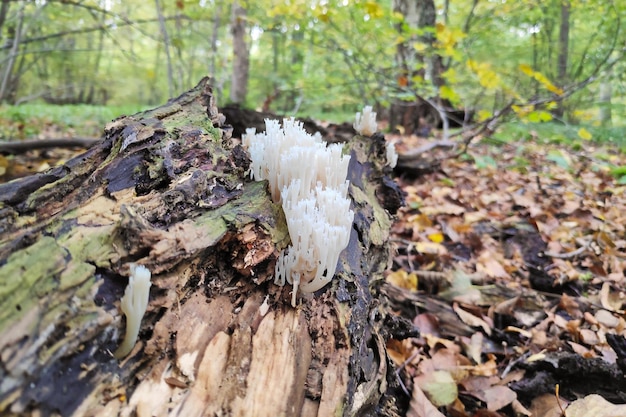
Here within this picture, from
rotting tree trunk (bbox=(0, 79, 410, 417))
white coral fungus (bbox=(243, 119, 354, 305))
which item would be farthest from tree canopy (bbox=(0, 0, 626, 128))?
rotting tree trunk (bbox=(0, 79, 410, 417))

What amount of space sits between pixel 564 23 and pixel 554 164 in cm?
839

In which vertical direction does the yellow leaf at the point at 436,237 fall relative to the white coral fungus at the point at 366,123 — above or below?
below

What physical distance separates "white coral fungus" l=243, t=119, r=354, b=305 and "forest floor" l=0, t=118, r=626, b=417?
971 mm

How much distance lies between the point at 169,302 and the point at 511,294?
2.47 m

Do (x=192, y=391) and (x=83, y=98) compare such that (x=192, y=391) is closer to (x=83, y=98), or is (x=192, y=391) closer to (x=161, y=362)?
(x=161, y=362)

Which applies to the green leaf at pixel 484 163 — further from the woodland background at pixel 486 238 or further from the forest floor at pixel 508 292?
the forest floor at pixel 508 292

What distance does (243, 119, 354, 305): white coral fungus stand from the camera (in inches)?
61.3

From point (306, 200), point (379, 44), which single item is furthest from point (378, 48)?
point (306, 200)

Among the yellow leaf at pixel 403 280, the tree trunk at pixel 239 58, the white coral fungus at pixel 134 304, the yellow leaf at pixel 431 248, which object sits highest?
the tree trunk at pixel 239 58

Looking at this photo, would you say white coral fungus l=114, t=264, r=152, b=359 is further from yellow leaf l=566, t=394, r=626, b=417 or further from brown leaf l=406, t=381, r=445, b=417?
yellow leaf l=566, t=394, r=626, b=417

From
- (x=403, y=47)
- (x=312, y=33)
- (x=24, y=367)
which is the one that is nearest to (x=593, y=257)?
(x=24, y=367)

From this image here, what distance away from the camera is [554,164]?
650cm

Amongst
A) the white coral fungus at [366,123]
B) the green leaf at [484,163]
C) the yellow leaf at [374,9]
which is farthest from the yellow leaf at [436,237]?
the yellow leaf at [374,9]

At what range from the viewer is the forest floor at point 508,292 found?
2006mm
